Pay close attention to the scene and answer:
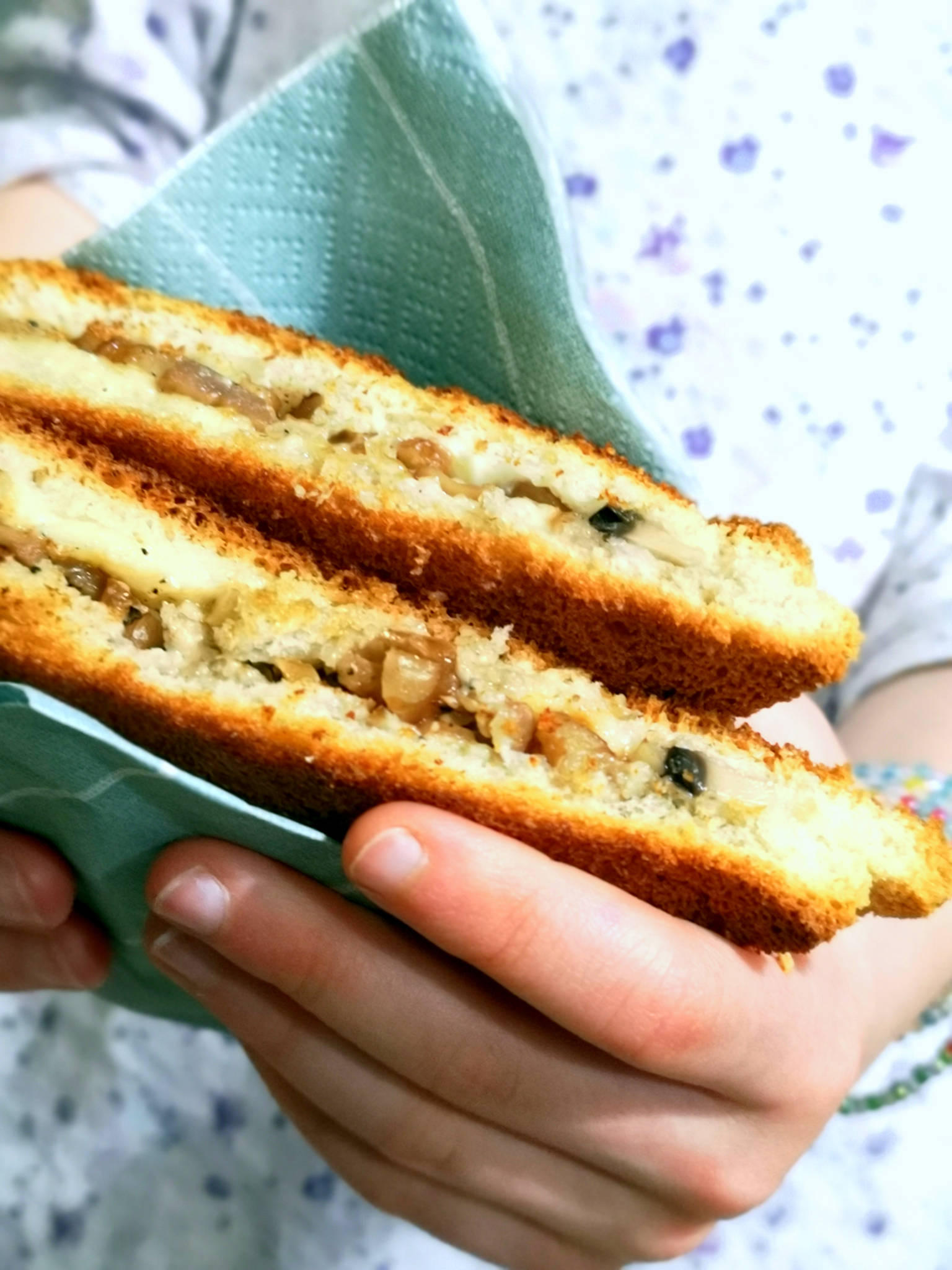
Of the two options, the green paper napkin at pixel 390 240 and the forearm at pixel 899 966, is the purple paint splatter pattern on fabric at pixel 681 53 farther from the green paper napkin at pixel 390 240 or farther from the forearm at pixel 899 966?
the forearm at pixel 899 966

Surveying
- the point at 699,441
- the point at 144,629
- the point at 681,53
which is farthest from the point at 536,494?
the point at 681,53

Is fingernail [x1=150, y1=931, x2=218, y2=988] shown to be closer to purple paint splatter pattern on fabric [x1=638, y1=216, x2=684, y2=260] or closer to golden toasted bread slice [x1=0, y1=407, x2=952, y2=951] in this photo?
golden toasted bread slice [x1=0, y1=407, x2=952, y2=951]

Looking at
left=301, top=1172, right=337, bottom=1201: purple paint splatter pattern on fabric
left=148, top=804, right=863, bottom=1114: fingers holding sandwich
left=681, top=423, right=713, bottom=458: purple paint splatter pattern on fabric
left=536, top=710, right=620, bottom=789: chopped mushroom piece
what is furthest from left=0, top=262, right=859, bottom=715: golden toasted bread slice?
left=301, top=1172, right=337, bottom=1201: purple paint splatter pattern on fabric

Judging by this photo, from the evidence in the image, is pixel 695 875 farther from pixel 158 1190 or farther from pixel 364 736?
pixel 158 1190

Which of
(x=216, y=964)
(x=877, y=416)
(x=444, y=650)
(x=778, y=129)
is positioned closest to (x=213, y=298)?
(x=444, y=650)

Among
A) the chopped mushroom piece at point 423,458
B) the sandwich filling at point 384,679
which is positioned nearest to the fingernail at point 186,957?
the sandwich filling at point 384,679

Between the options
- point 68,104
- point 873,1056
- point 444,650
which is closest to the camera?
point 444,650
